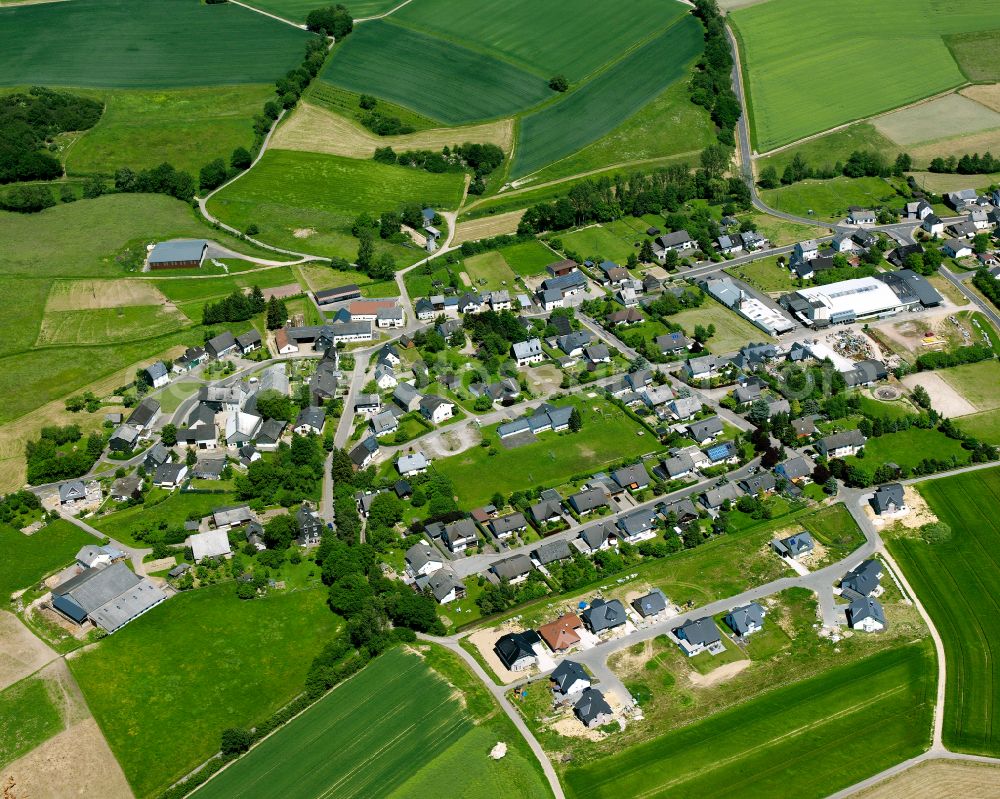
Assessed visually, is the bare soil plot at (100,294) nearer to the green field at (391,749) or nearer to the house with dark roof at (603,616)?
the green field at (391,749)

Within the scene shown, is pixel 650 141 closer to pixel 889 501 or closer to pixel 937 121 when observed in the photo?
pixel 937 121

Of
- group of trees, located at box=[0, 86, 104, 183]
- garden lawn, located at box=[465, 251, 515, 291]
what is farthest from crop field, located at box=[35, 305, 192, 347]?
group of trees, located at box=[0, 86, 104, 183]

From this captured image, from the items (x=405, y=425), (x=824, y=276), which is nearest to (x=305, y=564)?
(x=405, y=425)

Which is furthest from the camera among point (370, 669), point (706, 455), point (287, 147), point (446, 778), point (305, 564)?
point (287, 147)

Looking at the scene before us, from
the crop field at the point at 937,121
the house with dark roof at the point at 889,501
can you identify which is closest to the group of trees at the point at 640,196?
the crop field at the point at 937,121

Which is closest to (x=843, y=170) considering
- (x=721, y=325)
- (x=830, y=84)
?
(x=830, y=84)

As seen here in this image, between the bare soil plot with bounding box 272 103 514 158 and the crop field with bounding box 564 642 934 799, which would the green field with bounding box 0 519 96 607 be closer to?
the crop field with bounding box 564 642 934 799

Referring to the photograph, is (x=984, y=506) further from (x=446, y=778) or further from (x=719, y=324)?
A: (x=446, y=778)

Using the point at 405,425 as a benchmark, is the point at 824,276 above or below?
above
